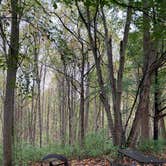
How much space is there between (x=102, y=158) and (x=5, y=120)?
2.46 m

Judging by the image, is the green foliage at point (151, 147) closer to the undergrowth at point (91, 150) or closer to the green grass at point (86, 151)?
the undergrowth at point (91, 150)

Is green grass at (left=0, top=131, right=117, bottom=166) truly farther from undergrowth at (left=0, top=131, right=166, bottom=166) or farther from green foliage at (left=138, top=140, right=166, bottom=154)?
green foliage at (left=138, top=140, right=166, bottom=154)

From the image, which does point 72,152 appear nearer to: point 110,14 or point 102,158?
point 102,158

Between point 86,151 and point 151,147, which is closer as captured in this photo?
point 86,151

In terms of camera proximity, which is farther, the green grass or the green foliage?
the green foliage

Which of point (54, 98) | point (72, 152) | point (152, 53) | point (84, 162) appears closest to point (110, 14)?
point (152, 53)

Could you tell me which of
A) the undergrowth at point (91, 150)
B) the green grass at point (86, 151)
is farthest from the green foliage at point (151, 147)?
the green grass at point (86, 151)

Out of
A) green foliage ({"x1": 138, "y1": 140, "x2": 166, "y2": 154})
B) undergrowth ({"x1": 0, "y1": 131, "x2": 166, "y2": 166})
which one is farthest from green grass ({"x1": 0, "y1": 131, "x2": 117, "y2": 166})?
green foliage ({"x1": 138, "y1": 140, "x2": 166, "y2": 154})

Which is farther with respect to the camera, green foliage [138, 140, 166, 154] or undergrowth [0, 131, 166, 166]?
green foliage [138, 140, 166, 154]

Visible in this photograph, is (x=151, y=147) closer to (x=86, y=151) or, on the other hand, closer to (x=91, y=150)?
(x=91, y=150)

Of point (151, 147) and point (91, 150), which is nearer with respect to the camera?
point (91, 150)

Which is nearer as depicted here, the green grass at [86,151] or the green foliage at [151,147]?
the green grass at [86,151]

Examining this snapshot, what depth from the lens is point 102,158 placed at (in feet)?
22.0

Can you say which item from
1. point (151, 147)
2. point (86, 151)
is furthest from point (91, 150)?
point (151, 147)
